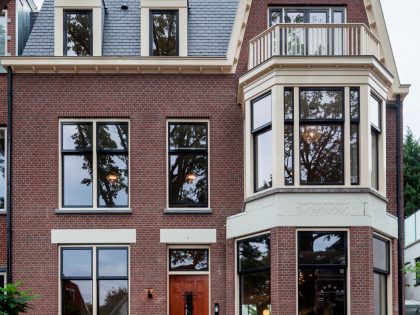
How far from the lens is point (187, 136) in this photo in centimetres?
1962

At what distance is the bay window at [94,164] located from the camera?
1942 cm

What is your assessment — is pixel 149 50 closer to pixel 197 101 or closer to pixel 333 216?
pixel 197 101

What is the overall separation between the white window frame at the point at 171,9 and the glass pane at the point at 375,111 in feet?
16.3

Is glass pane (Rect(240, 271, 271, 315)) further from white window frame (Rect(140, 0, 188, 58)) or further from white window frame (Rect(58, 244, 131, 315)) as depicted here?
white window frame (Rect(140, 0, 188, 58))

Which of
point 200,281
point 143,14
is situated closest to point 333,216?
point 200,281

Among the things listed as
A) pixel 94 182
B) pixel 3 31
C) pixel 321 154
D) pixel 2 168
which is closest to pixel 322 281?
pixel 321 154

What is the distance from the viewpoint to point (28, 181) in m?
19.3

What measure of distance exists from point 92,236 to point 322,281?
5.84m

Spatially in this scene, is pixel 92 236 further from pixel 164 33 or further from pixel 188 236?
pixel 164 33

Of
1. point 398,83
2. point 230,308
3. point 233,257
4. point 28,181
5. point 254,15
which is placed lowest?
point 230,308

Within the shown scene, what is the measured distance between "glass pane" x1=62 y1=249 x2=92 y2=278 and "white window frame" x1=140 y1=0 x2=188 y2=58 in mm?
5521

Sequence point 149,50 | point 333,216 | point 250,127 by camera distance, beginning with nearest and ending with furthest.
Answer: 1. point 333,216
2. point 250,127
3. point 149,50

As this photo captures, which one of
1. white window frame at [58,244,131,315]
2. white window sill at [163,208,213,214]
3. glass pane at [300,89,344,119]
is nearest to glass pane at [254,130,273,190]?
glass pane at [300,89,344,119]

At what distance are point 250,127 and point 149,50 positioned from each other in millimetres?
3512
